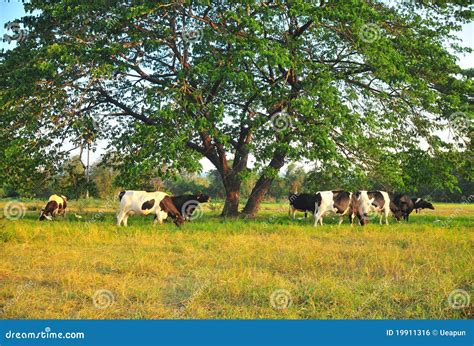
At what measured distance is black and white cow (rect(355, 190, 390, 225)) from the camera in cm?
2242

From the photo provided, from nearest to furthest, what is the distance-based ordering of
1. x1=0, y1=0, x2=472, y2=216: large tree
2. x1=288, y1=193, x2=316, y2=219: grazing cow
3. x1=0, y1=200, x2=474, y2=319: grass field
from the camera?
x1=0, y1=200, x2=474, y2=319: grass field → x1=0, y1=0, x2=472, y2=216: large tree → x1=288, y1=193, x2=316, y2=219: grazing cow

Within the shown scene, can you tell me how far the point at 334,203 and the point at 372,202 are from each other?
102 inches

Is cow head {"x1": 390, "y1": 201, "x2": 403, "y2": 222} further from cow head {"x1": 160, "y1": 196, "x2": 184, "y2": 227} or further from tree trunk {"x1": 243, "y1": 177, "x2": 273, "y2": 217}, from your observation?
cow head {"x1": 160, "y1": 196, "x2": 184, "y2": 227}

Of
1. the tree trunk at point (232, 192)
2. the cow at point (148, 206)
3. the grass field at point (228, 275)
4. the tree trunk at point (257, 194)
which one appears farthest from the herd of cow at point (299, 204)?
the grass field at point (228, 275)

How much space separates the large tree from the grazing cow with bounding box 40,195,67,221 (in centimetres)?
348

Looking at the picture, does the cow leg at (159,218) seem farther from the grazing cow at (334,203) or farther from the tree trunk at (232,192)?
the grazing cow at (334,203)

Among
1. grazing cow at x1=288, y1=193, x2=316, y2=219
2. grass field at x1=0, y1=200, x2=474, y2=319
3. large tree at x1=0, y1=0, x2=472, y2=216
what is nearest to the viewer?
grass field at x1=0, y1=200, x2=474, y2=319

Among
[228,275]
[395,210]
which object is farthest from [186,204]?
[228,275]

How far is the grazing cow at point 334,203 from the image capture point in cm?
2086

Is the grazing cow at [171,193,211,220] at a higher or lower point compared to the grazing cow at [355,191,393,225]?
lower

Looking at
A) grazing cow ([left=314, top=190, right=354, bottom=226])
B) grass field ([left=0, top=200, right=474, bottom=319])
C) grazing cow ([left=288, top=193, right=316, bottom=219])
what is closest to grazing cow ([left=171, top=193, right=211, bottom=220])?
grazing cow ([left=288, top=193, right=316, bottom=219])

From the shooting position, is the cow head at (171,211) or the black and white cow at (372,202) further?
the black and white cow at (372,202)

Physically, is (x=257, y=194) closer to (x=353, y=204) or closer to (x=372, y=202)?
(x=353, y=204)

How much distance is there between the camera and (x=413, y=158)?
22312 millimetres
